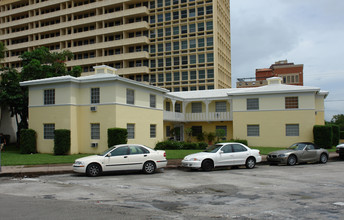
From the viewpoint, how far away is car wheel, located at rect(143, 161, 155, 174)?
48.6 ft

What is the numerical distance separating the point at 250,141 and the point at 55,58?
70.8 feet

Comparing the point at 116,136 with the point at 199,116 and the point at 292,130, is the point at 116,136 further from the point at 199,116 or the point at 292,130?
the point at 292,130

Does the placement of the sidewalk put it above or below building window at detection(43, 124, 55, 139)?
below

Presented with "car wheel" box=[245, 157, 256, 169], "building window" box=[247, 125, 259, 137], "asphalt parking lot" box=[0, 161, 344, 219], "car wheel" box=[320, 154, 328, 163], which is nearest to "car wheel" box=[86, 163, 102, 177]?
"asphalt parking lot" box=[0, 161, 344, 219]

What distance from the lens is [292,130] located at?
2994 centimetres

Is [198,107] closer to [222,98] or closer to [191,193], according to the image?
[222,98]

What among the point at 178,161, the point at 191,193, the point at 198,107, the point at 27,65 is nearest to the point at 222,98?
the point at 198,107

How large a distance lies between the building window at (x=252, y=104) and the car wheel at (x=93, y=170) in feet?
67.9

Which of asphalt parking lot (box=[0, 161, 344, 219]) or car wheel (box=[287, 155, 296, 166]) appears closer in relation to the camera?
asphalt parking lot (box=[0, 161, 344, 219])

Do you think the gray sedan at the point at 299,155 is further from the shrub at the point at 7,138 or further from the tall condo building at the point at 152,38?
the tall condo building at the point at 152,38

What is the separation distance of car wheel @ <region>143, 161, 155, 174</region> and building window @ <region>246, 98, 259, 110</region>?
61.8ft

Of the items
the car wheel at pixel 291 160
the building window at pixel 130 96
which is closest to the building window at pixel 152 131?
the building window at pixel 130 96

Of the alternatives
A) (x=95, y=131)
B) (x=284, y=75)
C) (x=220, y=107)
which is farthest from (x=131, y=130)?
(x=284, y=75)

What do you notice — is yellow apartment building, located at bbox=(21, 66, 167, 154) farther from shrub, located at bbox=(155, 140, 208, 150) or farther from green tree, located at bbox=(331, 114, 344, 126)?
green tree, located at bbox=(331, 114, 344, 126)
